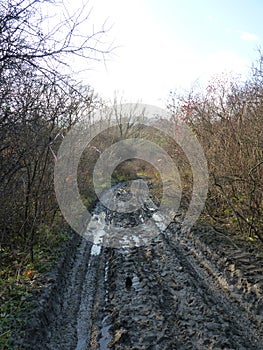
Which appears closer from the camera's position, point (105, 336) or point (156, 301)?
point (105, 336)

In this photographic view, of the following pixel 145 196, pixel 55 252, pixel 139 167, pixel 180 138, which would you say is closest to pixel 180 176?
pixel 180 138

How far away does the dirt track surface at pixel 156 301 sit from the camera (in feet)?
14.3

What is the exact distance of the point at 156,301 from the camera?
5402mm

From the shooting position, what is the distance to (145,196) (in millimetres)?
17625

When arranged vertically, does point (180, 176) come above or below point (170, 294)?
above

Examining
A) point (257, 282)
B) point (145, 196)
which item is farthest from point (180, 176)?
point (257, 282)

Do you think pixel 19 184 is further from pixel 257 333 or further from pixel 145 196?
pixel 145 196

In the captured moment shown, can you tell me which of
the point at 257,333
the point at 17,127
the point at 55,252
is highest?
the point at 17,127

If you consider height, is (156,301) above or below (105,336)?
above

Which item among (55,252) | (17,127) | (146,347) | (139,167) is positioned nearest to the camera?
(146,347)

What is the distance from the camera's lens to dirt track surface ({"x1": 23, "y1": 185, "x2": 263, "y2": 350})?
4363 millimetres

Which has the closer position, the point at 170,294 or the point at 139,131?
the point at 170,294

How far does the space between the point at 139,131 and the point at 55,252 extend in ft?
83.7

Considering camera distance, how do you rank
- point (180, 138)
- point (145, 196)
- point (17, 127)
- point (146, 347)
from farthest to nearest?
1. point (145, 196)
2. point (180, 138)
3. point (17, 127)
4. point (146, 347)
